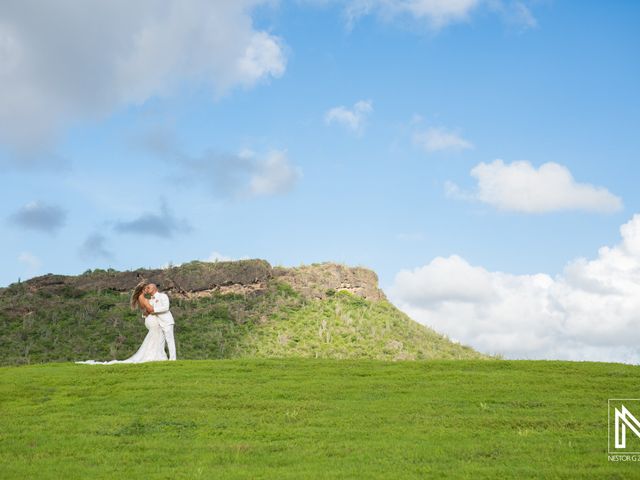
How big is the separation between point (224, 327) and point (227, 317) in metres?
1.62

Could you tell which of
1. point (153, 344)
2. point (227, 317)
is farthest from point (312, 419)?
point (227, 317)

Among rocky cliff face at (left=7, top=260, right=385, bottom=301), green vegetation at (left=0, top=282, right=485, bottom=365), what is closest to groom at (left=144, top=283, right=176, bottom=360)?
green vegetation at (left=0, top=282, right=485, bottom=365)

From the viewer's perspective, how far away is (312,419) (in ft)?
54.8

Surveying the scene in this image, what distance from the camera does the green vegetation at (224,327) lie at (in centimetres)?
3872

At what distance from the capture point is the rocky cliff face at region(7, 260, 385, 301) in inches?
1866

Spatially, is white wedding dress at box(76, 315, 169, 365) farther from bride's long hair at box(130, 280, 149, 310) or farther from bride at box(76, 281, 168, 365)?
bride's long hair at box(130, 280, 149, 310)

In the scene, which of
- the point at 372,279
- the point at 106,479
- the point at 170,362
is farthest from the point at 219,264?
the point at 106,479

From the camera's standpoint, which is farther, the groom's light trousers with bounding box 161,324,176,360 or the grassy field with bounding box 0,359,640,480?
the groom's light trousers with bounding box 161,324,176,360

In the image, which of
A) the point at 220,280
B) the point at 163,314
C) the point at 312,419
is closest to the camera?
the point at 312,419

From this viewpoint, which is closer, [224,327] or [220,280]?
[224,327]
